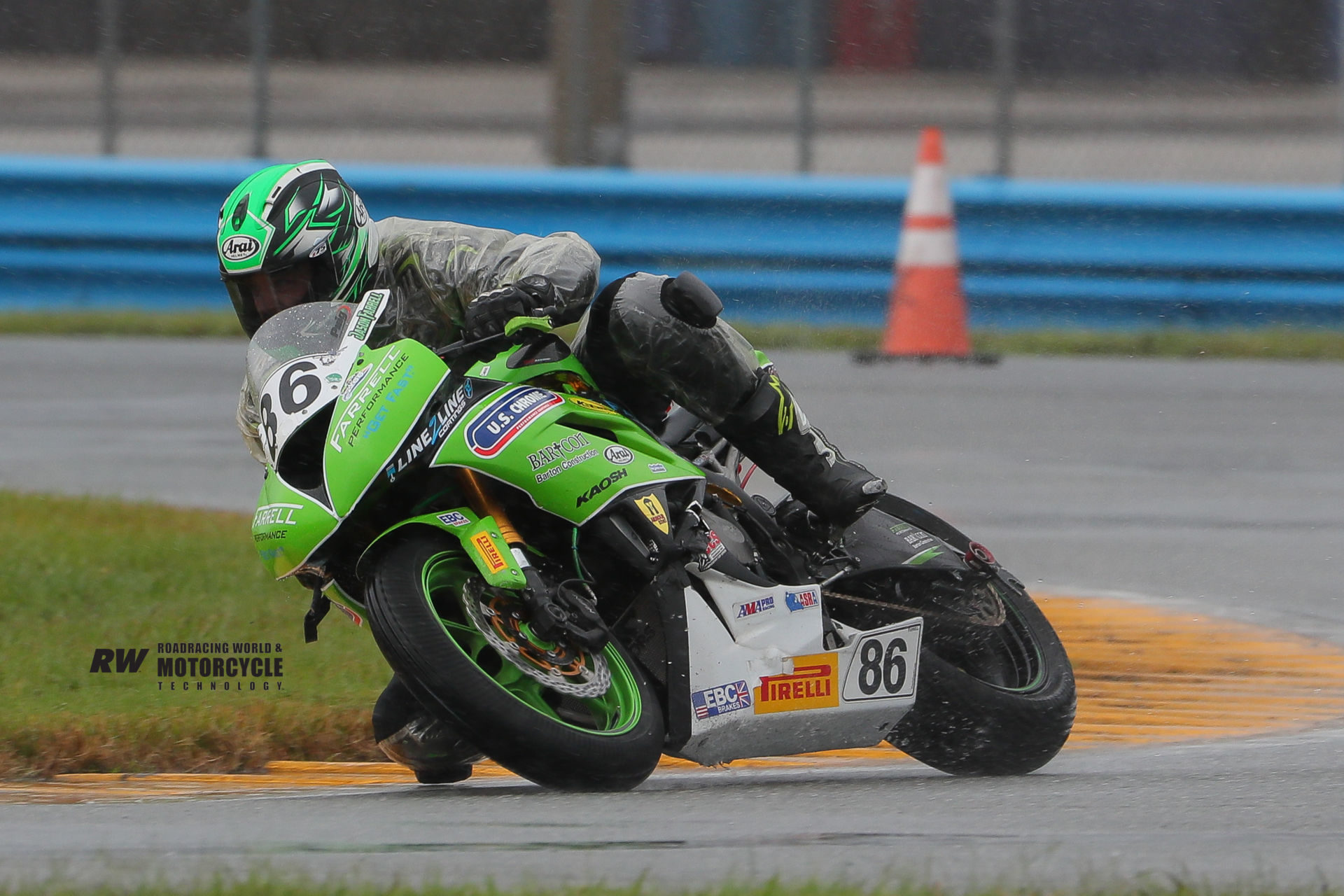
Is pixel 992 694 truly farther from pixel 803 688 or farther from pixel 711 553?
pixel 711 553

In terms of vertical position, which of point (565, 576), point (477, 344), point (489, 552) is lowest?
point (565, 576)

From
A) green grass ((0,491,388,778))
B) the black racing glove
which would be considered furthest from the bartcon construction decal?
the black racing glove

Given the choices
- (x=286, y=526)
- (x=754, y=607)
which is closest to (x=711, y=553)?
(x=754, y=607)

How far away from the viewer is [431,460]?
4312 mm

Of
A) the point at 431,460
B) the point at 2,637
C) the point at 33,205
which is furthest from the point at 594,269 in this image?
the point at 33,205

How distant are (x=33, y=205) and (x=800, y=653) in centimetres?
968

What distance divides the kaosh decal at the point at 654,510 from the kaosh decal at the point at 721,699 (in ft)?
1.12

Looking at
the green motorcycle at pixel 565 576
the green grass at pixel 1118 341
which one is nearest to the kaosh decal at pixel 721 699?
the green motorcycle at pixel 565 576

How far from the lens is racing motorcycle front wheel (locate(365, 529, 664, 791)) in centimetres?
411

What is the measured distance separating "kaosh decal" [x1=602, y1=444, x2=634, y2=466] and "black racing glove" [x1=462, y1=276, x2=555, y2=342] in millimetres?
321

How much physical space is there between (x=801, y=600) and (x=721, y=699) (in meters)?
0.33

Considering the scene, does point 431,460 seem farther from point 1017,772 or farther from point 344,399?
point 1017,772

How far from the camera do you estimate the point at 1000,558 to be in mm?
7746

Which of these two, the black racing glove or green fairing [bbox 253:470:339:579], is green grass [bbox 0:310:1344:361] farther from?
green fairing [bbox 253:470:339:579]
